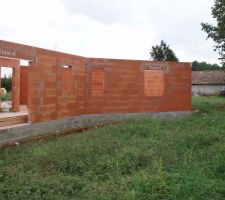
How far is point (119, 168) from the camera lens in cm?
707

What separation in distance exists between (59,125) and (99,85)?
2.87 metres

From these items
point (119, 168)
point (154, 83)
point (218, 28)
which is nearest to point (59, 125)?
point (154, 83)

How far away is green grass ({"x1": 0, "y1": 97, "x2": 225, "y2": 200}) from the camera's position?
5762 mm

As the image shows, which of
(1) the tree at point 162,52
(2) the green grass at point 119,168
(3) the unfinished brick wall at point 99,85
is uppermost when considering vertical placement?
(1) the tree at point 162,52

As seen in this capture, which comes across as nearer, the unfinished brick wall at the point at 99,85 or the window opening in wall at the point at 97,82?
the unfinished brick wall at the point at 99,85

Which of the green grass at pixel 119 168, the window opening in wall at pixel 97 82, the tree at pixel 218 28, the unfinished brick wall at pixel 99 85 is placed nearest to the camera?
the green grass at pixel 119 168

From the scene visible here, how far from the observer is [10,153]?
8.88 metres

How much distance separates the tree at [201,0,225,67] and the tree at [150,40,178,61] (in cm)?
2180

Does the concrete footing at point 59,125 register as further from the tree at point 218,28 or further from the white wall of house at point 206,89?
the white wall of house at point 206,89

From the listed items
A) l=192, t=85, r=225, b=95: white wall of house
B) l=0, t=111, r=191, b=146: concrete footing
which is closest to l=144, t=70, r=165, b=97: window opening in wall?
l=0, t=111, r=191, b=146: concrete footing

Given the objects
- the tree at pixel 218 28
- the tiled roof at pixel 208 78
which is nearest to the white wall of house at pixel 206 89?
the tiled roof at pixel 208 78

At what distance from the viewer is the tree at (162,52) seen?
148 ft

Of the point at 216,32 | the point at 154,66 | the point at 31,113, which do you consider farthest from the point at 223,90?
the point at 31,113

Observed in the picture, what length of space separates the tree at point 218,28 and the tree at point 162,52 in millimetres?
21804
